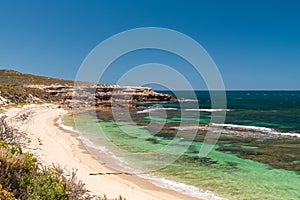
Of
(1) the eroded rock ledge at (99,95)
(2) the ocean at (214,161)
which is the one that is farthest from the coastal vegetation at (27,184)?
(1) the eroded rock ledge at (99,95)

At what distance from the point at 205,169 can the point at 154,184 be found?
3.79m

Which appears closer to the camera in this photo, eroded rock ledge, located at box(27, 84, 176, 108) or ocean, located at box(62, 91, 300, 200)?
ocean, located at box(62, 91, 300, 200)

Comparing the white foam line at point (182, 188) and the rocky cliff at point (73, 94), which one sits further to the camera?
the rocky cliff at point (73, 94)

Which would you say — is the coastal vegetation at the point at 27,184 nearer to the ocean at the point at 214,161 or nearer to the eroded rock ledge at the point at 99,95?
the ocean at the point at 214,161

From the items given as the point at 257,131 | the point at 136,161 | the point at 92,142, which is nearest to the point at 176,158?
the point at 136,161

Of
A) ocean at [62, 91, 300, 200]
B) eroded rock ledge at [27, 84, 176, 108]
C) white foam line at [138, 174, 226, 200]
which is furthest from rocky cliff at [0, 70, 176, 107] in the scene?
white foam line at [138, 174, 226, 200]

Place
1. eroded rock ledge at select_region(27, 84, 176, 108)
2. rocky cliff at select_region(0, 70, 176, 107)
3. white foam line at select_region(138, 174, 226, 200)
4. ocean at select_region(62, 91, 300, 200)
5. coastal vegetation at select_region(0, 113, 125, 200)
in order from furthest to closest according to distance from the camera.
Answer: eroded rock ledge at select_region(27, 84, 176, 108) → rocky cliff at select_region(0, 70, 176, 107) → ocean at select_region(62, 91, 300, 200) → white foam line at select_region(138, 174, 226, 200) → coastal vegetation at select_region(0, 113, 125, 200)

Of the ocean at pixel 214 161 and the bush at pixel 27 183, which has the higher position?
the bush at pixel 27 183

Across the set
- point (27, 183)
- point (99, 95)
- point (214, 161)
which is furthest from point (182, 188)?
point (99, 95)

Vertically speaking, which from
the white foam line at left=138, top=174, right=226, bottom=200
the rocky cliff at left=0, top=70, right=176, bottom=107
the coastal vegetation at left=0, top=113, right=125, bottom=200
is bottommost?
the white foam line at left=138, top=174, right=226, bottom=200

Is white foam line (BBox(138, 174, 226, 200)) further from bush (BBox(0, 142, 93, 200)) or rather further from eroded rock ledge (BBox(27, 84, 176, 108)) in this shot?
eroded rock ledge (BBox(27, 84, 176, 108))

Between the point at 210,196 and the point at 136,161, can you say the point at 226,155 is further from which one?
the point at 210,196

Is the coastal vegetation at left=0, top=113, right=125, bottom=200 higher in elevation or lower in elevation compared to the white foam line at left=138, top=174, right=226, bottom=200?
higher

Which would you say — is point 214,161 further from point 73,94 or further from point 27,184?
point 73,94
